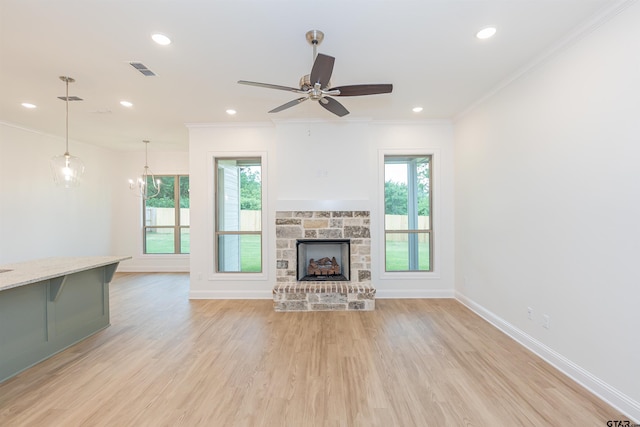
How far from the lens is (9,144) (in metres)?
4.66

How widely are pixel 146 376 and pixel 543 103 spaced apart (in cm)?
445

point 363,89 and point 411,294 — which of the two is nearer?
point 363,89

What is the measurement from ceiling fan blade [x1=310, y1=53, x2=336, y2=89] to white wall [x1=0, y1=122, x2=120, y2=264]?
5613 millimetres

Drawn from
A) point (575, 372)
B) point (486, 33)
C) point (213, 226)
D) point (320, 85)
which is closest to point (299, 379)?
point (575, 372)

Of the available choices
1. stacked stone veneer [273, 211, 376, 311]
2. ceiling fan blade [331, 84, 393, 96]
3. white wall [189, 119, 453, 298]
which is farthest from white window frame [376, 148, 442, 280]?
ceiling fan blade [331, 84, 393, 96]

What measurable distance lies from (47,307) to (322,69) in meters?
3.44

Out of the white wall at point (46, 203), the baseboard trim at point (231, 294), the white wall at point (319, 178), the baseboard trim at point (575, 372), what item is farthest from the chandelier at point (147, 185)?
the baseboard trim at point (575, 372)

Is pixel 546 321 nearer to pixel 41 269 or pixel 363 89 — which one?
pixel 363 89

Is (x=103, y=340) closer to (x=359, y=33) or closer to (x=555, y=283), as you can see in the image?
(x=359, y=33)

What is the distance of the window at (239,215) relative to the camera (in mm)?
4910

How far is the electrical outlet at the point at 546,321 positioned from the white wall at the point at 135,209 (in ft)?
21.9

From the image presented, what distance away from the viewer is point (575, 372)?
2.35 metres

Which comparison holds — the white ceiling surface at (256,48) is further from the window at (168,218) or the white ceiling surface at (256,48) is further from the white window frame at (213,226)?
the window at (168,218)

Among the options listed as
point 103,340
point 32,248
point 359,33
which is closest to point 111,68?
point 359,33
